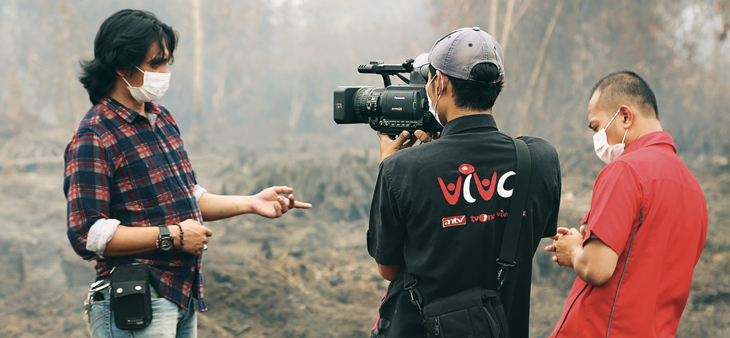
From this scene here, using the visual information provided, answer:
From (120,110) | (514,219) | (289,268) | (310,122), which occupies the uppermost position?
(120,110)

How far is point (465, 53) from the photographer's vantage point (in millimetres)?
1651

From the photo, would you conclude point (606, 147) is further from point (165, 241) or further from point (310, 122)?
point (310, 122)

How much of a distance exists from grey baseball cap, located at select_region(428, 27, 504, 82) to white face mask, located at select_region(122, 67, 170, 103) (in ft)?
3.72

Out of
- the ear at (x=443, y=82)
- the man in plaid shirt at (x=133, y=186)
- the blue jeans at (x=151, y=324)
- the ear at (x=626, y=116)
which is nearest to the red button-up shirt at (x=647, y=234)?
the ear at (x=626, y=116)

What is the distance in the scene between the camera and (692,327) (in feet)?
14.5

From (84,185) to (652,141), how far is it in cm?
203

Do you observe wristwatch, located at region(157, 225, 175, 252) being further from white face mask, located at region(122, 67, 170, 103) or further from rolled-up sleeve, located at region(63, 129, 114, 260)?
white face mask, located at region(122, 67, 170, 103)

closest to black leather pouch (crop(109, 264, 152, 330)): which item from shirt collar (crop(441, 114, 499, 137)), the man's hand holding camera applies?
the man's hand holding camera

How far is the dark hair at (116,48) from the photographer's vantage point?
6.57ft

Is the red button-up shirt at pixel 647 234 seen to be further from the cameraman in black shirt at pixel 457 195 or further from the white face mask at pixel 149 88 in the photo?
the white face mask at pixel 149 88

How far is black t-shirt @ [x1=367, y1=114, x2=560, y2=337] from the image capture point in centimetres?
164

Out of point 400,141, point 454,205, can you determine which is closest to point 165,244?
point 400,141

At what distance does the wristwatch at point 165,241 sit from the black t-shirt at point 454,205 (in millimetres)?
797

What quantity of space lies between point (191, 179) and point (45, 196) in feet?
26.9
